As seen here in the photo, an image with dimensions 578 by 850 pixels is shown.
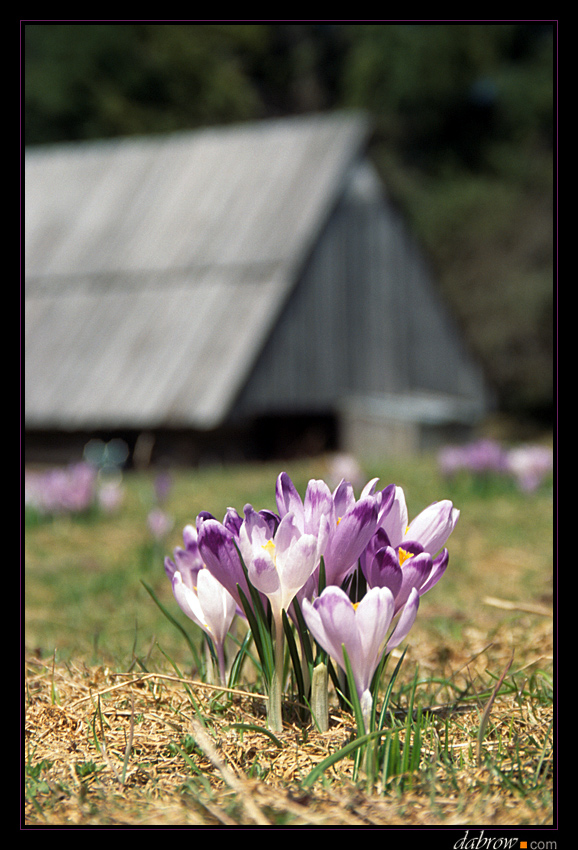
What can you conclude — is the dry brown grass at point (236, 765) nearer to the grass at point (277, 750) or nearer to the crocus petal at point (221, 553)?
the grass at point (277, 750)

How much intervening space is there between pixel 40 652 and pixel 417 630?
4.01 ft

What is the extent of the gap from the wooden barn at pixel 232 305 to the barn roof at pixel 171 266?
Answer: 1.2 inches

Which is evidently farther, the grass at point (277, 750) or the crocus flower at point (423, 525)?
the crocus flower at point (423, 525)

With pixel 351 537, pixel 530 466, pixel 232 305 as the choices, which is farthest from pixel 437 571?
pixel 232 305

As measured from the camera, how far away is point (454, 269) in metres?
27.6

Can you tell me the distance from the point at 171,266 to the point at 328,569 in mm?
12679

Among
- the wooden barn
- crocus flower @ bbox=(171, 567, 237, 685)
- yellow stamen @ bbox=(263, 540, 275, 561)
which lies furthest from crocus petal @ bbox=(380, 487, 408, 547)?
the wooden barn

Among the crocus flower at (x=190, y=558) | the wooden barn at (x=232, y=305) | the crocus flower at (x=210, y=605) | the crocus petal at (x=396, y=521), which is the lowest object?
Answer: the crocus flower at (x=210, y=605)

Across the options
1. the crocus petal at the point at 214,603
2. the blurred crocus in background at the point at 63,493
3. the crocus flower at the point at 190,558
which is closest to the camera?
the crocus petal at the point at 214,603

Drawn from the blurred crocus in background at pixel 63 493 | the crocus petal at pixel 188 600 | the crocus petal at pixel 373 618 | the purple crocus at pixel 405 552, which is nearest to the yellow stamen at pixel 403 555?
the purple crocus at pixel 405 552

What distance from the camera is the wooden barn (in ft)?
41.2

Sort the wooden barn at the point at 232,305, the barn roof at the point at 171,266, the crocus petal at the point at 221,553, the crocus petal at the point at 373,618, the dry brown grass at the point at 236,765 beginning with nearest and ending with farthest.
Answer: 1. the dry brown grass at the point at 236,765
2. the crocus petal at the point at 373,618
3. the crocus petal at the point at 221,553
4. the barn roof at the point at 171,266
5. the wooden barn at the point at 232,305

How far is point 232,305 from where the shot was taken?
12.7m

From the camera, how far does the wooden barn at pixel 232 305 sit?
1257 cm
